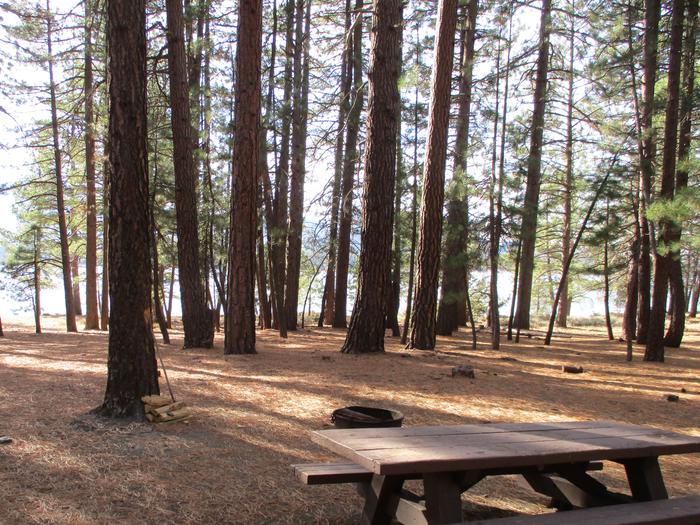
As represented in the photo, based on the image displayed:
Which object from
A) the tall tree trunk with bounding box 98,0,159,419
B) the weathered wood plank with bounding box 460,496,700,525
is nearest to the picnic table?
the weathered wood plank with bounding box 460,496,700,525

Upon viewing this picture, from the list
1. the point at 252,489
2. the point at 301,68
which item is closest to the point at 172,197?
the point at 301,68

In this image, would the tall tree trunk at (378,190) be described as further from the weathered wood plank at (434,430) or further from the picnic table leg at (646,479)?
the picnic table leg at (646,479)

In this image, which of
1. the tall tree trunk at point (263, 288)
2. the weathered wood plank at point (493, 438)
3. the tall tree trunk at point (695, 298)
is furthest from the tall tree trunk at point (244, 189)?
the tall tree trunk at point (695, 298)

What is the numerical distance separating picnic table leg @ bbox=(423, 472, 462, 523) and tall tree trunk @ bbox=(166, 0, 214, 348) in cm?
902

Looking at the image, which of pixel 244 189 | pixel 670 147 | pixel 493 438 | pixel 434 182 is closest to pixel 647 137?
pixel 670 147

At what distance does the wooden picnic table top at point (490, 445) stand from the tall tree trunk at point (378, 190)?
6746 mm

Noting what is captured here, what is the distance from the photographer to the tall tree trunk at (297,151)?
15203mm

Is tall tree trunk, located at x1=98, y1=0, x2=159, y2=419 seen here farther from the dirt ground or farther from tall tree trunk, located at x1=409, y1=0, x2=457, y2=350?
tall tree trunk, located at x1=409, y1=0, x2=457, y2=350

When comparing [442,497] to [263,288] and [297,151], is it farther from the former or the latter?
[263,288]

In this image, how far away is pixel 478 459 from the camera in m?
2.62

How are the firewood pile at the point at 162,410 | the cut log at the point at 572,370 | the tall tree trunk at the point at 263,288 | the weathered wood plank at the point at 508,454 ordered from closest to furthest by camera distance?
the weathered wood plank at the point at 508,454 → the firewood pile at the point at 162,410 → the cut log at the point at 572,370 → the tall tree trunk at the point at 263,288

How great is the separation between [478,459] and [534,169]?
14.0 m

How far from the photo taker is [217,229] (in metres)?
16.1

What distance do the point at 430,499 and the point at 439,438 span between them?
392 millimetres
